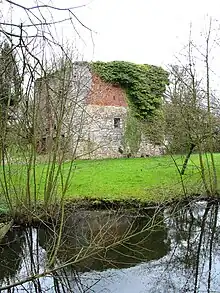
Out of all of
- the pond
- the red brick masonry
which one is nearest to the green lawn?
the pond

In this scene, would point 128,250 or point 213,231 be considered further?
point 213,231

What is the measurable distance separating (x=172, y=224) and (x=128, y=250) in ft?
8.28

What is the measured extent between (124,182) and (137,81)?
12.1 m

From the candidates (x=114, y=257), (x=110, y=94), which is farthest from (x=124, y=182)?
(x=110, y=94)

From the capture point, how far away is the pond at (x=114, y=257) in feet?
21.1

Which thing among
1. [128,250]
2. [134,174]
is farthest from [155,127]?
[128,250]

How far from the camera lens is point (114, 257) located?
307 inches

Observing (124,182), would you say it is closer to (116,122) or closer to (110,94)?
(116,122)

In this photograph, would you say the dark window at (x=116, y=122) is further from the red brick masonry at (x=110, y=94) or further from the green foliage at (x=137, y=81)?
the green foliage at (x=137, y=81)

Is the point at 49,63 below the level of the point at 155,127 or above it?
above

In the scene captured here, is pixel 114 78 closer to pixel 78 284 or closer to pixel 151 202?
pixel 151 202

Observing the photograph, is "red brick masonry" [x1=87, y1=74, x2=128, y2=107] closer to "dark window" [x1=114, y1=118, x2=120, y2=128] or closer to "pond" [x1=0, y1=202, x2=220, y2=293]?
"dark window" [x1=114, y1=118, x2=120, y2=128]

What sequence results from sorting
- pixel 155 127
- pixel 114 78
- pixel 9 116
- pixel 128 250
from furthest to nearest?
pixel 114 78, pixel 155 127, pixel 9 116, pixel 128 250

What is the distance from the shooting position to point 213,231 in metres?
9.59
